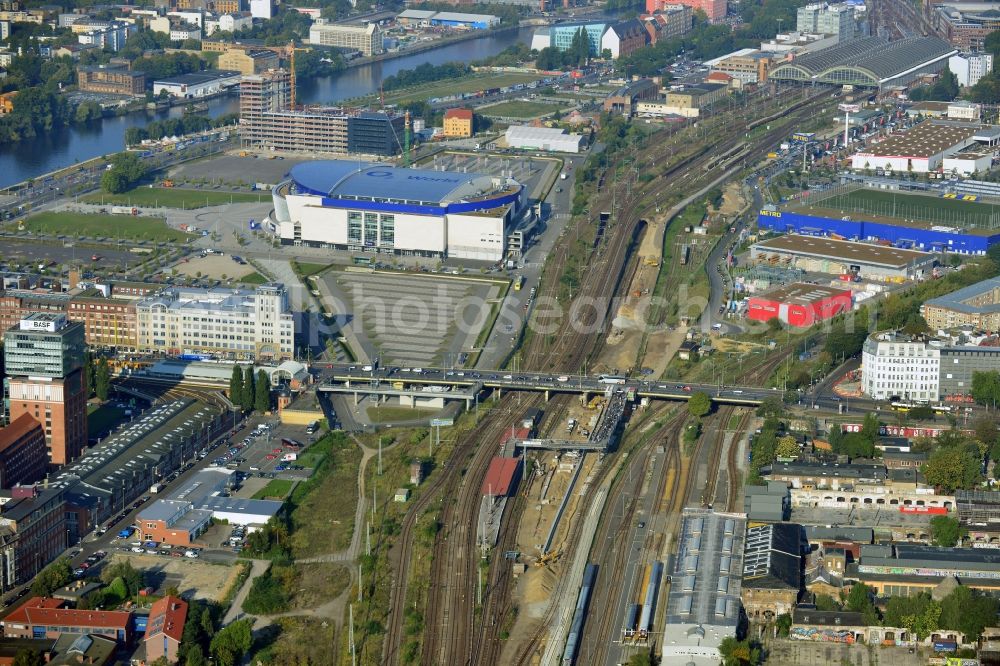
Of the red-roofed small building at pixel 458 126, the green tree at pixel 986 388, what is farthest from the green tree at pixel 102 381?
the red-roofed small building at pixel 458 126

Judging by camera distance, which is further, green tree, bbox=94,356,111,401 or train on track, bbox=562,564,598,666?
green tree, bbox=94,356,111,401

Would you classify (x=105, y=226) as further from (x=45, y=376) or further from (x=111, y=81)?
(x=111, y=81)

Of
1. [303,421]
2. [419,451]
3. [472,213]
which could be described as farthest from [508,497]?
[472,213]

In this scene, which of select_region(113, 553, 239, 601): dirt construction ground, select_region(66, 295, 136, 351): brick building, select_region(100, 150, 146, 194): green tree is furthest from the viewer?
select_region(100, 150, 146, 194): green tree

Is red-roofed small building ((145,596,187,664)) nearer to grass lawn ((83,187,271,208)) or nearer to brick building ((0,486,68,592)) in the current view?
brick building ((0,486,68,592))

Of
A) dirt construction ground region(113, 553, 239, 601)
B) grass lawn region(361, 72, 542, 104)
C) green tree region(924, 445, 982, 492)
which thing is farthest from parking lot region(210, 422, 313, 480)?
grass lawn region(361, 72, 542, 104)

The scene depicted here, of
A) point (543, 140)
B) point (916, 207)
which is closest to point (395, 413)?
point (916, 207)
